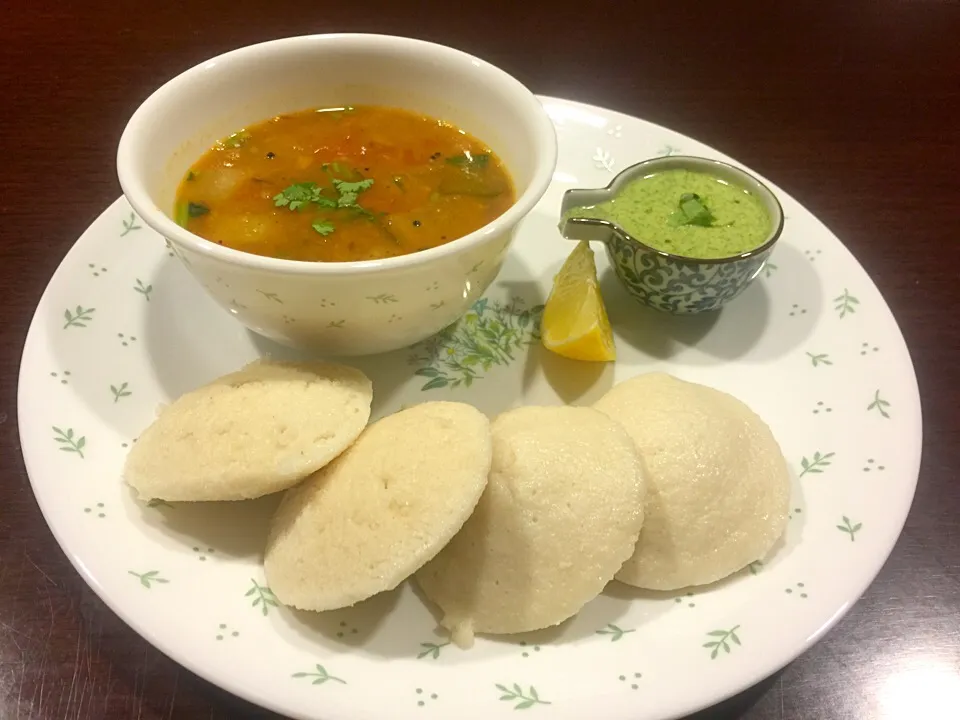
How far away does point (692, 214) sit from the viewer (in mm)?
2846

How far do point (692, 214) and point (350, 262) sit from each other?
1.45 metres

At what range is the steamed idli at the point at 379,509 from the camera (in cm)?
178

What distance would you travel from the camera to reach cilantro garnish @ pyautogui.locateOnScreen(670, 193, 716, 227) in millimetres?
2842

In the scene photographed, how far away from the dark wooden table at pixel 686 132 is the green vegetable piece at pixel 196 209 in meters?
0.99

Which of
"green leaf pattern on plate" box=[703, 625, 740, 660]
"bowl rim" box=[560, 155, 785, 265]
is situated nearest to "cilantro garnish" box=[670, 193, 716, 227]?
"bowl rim" box=[560, 155, 785, 265]

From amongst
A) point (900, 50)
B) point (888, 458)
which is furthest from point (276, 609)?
point (900, 50)

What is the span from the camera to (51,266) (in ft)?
10.3

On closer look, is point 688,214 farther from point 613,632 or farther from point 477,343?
point 613,632

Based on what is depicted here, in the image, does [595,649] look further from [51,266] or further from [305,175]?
[51,266]

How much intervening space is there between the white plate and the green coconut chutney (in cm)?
23

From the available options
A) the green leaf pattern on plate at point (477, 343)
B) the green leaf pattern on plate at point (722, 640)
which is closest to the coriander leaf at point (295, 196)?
the green leaf pattern on plate at point (477, 343)

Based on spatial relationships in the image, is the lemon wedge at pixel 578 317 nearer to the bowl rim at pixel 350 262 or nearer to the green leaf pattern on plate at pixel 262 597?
the bowl rim at pixel 350 262

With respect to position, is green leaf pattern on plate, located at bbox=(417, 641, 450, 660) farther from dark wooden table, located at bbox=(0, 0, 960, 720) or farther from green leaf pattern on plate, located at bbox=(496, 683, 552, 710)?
dark wooden table, located at bbox=(0, 0, 960, 720)

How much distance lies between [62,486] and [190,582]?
0.48 m
